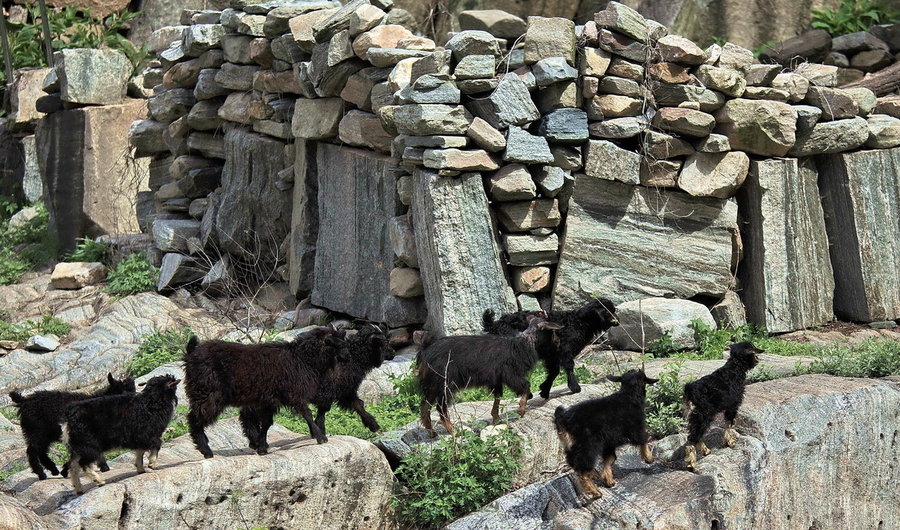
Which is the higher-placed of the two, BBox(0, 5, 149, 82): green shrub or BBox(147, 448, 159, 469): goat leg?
BBox(0, 5, 149, 82): green shrub

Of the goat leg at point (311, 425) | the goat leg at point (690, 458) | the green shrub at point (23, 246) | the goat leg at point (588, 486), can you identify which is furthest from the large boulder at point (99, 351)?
the goat leg at point (690, 458)

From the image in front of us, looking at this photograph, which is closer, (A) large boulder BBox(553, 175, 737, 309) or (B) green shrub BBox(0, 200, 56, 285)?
(A) large boulder BBox(553, 175, 737, 309)

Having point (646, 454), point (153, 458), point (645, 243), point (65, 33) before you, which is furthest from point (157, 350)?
point (65, 33)

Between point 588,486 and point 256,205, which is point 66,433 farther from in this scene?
point 256,205

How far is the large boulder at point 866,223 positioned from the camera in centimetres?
1223

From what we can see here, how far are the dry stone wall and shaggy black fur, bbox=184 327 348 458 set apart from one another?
3242 millimetres

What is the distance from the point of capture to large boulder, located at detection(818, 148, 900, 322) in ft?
40.1

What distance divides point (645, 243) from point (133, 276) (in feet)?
22.8

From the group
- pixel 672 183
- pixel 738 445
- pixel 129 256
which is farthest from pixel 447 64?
pixel 129 256

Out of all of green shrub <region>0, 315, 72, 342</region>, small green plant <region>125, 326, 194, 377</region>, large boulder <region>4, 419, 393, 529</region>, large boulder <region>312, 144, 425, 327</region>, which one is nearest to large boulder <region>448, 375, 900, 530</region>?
large boulder <region>4, 419, 393, 529</region>

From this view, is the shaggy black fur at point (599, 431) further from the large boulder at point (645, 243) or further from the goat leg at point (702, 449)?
the large boulder at point (645, 243)

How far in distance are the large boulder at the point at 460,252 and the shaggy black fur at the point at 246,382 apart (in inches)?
124

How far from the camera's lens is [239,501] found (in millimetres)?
7367

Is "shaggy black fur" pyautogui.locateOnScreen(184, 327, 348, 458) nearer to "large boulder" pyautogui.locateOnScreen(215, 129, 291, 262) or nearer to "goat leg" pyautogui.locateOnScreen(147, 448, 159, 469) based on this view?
"goat leg" pyautogui.locateOnScreen(147, 448, 159, 469)
